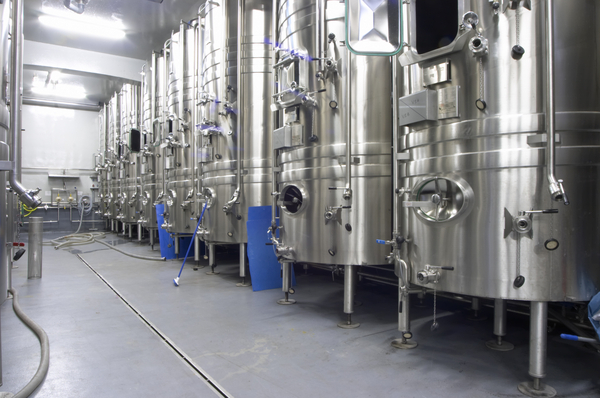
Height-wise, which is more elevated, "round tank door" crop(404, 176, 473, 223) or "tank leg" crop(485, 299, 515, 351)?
"round tank door" crop(404, 176, 473, 223)

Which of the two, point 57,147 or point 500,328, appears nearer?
point 500,328

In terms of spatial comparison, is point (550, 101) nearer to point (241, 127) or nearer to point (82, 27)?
point (241, 127)

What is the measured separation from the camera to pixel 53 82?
10766 mm

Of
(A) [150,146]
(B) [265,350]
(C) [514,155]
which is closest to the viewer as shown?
(C) [514,155]

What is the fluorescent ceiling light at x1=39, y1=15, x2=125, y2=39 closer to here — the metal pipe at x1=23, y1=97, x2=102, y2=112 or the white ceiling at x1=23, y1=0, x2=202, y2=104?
the white ceiling at x1=23, y1=0, x2=202, y2=104

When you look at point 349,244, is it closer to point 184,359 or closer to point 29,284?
point 184,359

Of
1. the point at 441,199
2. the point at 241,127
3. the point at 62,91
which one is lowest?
the point at 441,199

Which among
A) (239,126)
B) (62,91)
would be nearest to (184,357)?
(239,126)

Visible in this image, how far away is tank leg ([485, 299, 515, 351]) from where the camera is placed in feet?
8.16

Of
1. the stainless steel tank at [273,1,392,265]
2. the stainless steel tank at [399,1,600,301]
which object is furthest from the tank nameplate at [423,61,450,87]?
the stainless steel tank at [273,1,392,265]

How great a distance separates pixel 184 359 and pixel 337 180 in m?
1.69

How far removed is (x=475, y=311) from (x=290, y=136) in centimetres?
212

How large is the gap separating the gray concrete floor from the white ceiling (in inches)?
216

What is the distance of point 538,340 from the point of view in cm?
194
